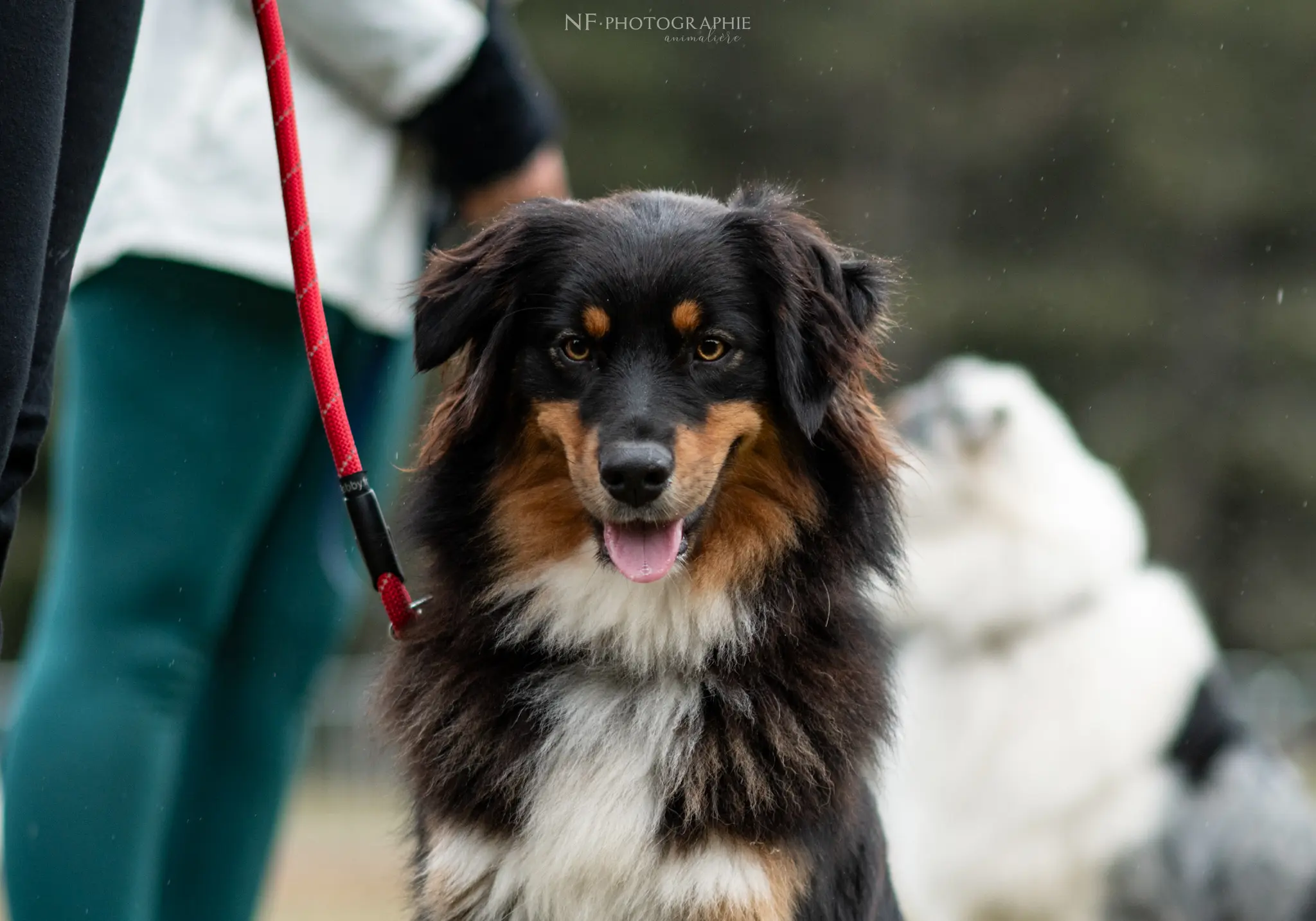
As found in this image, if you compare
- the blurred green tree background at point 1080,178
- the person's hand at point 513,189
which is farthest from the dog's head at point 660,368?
the blurred green tree background at point 1080,178

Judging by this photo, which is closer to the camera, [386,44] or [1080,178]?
[386,44]

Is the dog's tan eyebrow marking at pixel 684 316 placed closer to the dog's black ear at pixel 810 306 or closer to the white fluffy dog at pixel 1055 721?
the dog's black ear at pixel 810 306

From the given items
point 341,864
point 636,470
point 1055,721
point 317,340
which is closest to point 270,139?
point 317,340

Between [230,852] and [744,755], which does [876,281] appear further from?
[230,852]

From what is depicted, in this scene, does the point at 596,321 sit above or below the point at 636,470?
above

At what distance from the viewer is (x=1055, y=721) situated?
5.26m

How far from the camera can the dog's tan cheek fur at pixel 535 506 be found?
2875 mm

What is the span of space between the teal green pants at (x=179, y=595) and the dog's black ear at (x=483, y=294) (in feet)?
1.19

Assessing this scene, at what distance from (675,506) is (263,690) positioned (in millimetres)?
1045

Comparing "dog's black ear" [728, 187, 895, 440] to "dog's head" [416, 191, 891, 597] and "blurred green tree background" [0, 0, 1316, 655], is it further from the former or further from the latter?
"blurred green tree background" [0, 0, 1316, 655]

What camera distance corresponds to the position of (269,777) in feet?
10.5

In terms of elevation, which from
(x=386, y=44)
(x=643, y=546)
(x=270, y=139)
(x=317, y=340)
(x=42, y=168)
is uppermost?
Result: (x=42, y=168)

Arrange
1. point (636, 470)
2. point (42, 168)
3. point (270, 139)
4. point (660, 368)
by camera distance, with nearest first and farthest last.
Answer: point (42, 168) < point (636, 470) < point (660, 368) < point (270, 139)

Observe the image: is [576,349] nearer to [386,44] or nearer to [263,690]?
[386,44]
